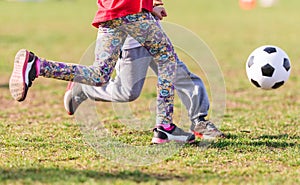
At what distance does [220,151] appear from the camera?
4770 millimetres

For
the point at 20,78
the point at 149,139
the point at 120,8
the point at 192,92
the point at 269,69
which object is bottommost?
the point at 149,139

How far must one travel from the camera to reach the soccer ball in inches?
225

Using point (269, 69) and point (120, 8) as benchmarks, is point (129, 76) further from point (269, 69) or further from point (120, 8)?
point (269, 69)

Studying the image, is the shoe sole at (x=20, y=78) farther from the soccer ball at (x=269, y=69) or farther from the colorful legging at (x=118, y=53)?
the soccer ball at (x=269, y=69)

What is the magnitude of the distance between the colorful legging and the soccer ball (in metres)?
1.17

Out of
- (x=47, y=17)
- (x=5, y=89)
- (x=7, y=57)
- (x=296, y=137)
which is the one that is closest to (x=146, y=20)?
(x=296, y=137)

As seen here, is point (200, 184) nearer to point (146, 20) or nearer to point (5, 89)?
point (146, 20)

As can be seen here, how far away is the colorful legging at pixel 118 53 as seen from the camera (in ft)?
15.3

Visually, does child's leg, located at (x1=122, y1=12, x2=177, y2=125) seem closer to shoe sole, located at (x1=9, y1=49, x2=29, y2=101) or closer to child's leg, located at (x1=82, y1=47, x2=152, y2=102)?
child's leg, located at (x1=82, y1=47, x2=152, y2=102)

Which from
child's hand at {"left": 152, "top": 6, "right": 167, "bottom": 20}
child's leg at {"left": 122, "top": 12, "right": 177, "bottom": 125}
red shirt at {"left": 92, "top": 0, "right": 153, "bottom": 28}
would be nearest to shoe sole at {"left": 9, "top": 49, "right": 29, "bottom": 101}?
red shirt at {"left": 92, "top": 0, "right": 153, "bottom": 28}

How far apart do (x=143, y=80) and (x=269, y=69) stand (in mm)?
1249

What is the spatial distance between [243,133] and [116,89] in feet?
4.09

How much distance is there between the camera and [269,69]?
571 cm

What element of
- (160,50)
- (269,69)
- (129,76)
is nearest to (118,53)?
(160,50)
